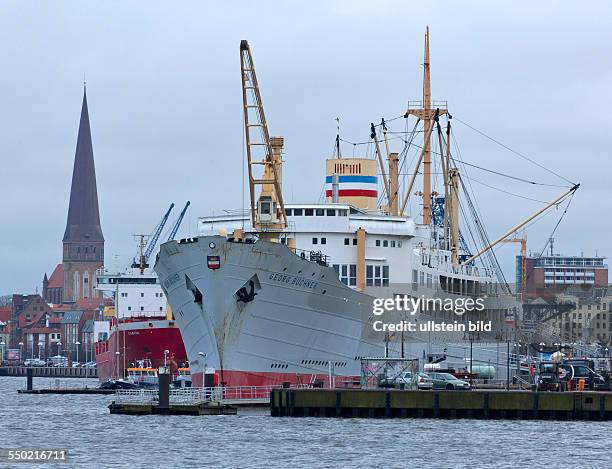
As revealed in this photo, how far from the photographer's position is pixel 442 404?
2692 inches

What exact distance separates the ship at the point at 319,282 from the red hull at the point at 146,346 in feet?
63.4

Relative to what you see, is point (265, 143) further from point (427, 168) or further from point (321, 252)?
point (427, 168)

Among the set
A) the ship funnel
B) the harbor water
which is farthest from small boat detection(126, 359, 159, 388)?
the harbor water

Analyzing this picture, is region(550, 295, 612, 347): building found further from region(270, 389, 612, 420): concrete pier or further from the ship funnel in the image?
region(270, 389, 612, 420): concrete pier

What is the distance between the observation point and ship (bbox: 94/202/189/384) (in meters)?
114

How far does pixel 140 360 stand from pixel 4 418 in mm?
41557

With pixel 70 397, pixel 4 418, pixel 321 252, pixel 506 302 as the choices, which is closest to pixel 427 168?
pixel 506 302

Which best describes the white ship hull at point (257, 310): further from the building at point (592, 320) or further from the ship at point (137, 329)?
the building at point (592, 320)

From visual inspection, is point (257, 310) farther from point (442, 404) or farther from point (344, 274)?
point (442, 404)

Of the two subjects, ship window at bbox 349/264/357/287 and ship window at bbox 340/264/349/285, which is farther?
ship window at bbox 349/264/357/287

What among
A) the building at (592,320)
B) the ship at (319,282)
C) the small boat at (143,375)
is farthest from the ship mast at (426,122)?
the building at (592,320)

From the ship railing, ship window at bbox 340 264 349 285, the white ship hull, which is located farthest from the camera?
ship window at bbox 340 264 349 285

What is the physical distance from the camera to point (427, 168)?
10081cm
